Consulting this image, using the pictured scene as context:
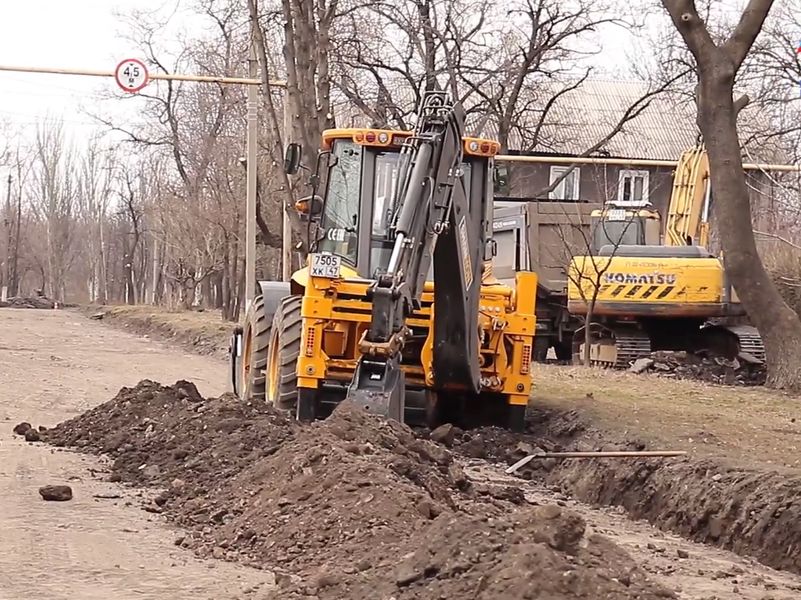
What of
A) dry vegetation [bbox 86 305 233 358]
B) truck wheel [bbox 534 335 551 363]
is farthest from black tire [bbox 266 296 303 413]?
dry vegetation [bbox 86 305 233 358]

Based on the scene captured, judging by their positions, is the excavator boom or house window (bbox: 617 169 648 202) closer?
the excavator boom

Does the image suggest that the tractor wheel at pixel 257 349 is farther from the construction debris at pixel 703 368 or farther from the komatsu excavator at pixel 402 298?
the construction debris at pixel 703 368

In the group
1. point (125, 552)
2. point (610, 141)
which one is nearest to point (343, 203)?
point (125, 552)

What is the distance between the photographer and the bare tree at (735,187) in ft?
53.0

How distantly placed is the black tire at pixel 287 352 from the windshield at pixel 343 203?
722 millimetres

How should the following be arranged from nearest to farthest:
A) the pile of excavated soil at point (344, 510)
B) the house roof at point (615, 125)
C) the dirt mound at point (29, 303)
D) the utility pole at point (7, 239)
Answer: the pile of excavated soil at point (344, 510) < the house roof at point (615, 125) < the dirt mound at point (29, 303) < the utility pole at point (7, 239)

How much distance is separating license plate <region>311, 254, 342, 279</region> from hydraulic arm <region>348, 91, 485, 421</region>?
866mm

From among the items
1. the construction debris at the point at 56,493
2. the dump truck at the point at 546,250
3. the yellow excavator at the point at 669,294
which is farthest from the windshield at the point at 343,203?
the dump truck at the point at 546,250

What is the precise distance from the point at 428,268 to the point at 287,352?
6.46ft

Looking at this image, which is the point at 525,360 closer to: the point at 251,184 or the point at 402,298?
the point at 402,298

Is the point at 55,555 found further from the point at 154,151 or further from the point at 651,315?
the point at 154,151

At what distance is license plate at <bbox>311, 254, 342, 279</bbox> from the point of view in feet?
36.0

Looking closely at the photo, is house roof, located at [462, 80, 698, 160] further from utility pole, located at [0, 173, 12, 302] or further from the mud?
utility pole, located at [0, 173, 12, 302]

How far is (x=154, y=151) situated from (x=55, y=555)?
45.1 meters
